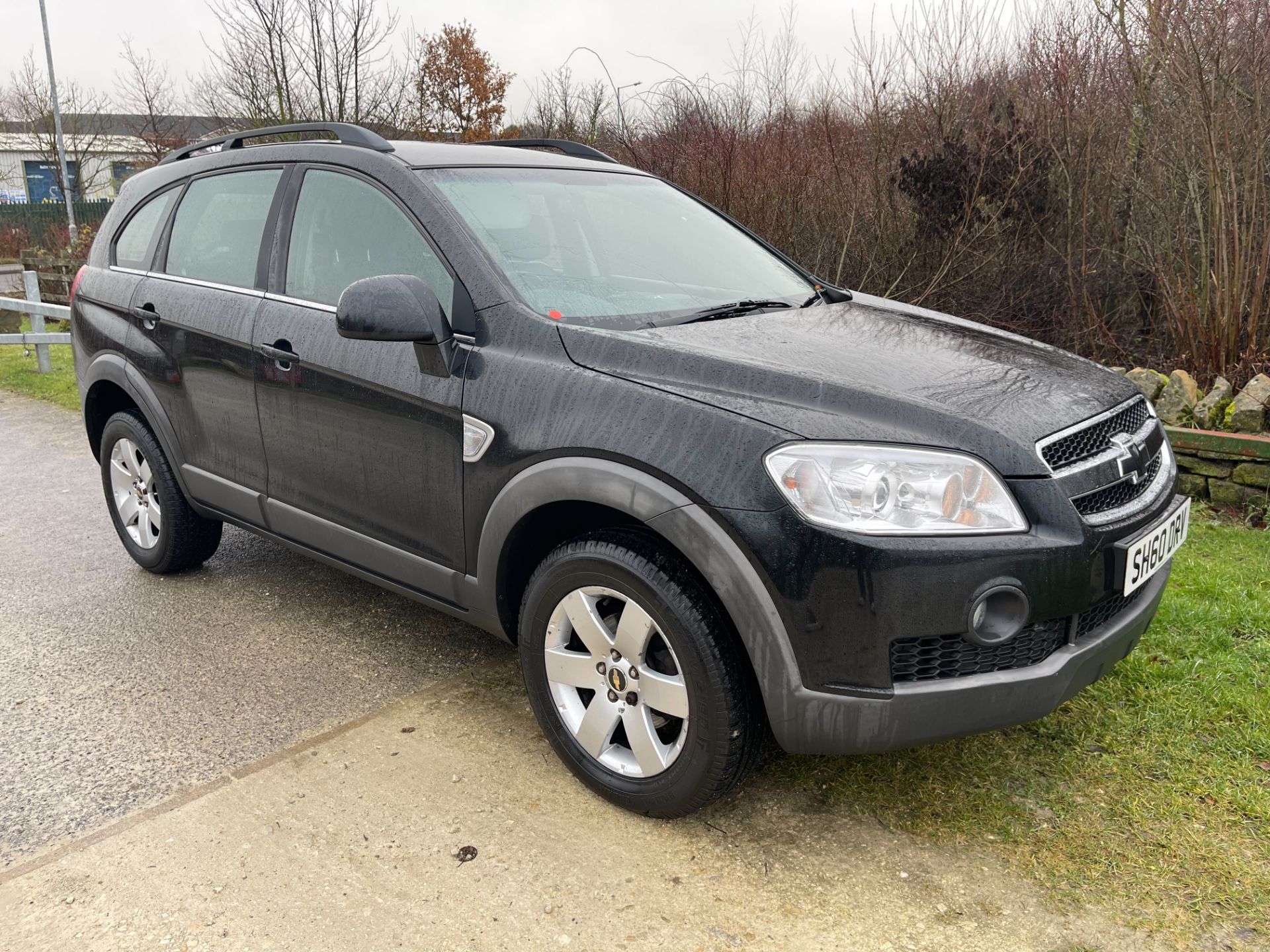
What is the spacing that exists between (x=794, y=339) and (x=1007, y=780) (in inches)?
52.4

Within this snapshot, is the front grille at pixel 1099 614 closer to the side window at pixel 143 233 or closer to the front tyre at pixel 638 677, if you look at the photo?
the front tyre at pixel 638 677

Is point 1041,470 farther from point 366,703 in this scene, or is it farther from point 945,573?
point 366,703

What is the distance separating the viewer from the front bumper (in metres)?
2.26

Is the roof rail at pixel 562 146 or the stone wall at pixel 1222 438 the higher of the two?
the roof rail at pixel 562 146

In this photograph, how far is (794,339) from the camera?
281 cm

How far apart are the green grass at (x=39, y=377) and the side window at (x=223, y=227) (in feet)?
15.0

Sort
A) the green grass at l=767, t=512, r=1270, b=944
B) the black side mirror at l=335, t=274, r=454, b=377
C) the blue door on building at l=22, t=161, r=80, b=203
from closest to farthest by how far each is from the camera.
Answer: the green grass at l=767, t=512, r=1270, b=944, the black side mirror at l=335, t=274, r=454, b=377, the blue door on building at l=22, t=161, r=80, b=203

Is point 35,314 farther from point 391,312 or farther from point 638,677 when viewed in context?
point 638,677

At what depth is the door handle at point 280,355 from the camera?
3.37m

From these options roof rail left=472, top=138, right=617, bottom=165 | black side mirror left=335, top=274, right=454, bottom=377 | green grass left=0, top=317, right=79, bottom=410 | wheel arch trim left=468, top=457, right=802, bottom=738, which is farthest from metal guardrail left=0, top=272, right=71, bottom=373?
wheel arch trim left=468, top=457, right=802, bottom=738

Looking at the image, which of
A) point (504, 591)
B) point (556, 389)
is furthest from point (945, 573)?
point (504, 591)

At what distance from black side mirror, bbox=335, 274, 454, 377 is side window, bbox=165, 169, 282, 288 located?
1019 millimetres

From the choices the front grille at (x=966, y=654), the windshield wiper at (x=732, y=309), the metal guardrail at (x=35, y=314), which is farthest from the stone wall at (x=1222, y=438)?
the metal guardrail at (x=35, y=314)

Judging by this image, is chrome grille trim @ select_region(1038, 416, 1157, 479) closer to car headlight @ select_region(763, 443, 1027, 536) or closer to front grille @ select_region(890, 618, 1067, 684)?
car headlight @ select_region(763, 443, 1027, 536)
